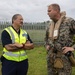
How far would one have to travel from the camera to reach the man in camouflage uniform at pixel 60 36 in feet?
16.4

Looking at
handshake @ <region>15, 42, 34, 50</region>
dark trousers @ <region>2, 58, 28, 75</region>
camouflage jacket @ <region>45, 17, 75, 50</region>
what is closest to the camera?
camouflage jacket @ <region>45, 17, 75, 50</region>

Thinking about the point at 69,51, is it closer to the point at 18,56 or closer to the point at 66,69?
the point at 66,69

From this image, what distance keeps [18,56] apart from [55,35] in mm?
808

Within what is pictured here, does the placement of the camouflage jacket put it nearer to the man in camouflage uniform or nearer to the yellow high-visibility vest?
the man in camouflage uniform

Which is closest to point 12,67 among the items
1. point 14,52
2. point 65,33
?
point 14,52

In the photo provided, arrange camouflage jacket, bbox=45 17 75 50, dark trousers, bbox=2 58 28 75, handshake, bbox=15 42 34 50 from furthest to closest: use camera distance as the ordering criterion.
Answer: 1. dark trousers, bbox=2 58 28 75
2. handshake, bbox=15 42 34 50
3. camouflage jacket, bbox=45 17 75 50

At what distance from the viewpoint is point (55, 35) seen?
16.5ft

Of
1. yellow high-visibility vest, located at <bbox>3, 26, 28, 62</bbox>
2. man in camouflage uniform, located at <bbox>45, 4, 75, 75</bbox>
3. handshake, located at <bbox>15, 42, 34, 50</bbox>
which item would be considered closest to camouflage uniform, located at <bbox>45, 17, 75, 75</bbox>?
man in camouflage uniform, located at <bbox>45, 4, 75, 75</bbox>

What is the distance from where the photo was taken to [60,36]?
16.5ft

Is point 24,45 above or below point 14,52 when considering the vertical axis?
above

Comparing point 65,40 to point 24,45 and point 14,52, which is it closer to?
point 24,45

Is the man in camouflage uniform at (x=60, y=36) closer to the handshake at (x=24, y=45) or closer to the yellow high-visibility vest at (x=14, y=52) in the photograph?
the handshake at (x=24, y=45)

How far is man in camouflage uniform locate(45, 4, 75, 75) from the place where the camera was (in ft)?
16.4

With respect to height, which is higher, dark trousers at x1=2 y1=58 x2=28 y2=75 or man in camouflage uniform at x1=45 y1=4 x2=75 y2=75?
man in camouflage uniform at x1=45 y1=4 x2=75 y2=75
